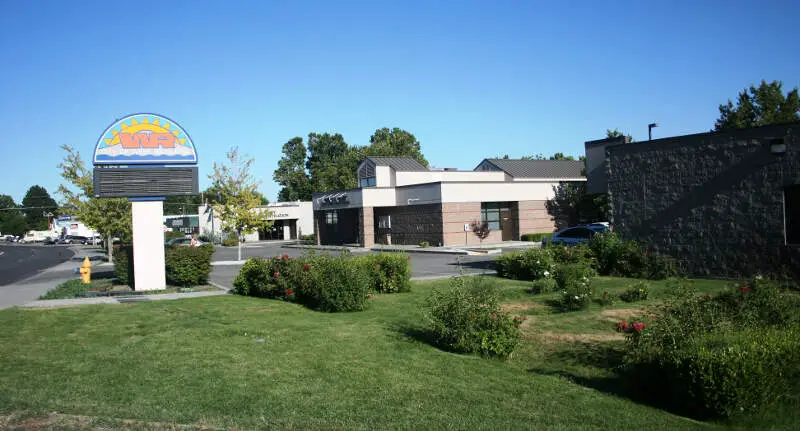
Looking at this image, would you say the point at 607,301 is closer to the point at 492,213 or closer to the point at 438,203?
the point at 438,203

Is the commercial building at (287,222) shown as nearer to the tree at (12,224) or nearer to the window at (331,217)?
the window at (331,217)

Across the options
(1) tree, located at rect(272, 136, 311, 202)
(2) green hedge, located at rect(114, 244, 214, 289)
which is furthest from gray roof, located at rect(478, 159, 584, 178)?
(1) tree, located at rect(272, 136, 311, 202)

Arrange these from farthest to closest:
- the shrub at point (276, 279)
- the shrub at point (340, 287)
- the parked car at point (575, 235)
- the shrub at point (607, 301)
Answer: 1. the parked car at point (575, 235)
2. the shrub at point (276, 279)
3. the shrub at point (340, 287)
4. the shrub at point (607, 301)

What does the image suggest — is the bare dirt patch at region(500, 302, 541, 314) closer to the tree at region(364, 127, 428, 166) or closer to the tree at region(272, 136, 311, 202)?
the tree at region(364, 127, 428, 166)

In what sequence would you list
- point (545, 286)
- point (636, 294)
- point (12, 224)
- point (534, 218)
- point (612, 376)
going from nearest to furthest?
point (612, 376) < point (636, 294) < point (545, 286) < point (534, 218) < point (12, 224)

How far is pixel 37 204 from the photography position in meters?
162

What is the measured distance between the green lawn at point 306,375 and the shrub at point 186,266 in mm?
8338

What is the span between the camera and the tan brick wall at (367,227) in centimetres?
4706

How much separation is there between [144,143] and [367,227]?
27.0 m

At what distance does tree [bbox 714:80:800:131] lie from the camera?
43.2 meters

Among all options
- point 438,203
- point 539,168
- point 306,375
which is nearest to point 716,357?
point 306,375

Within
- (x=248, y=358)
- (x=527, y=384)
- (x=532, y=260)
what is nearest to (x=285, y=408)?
(x=248, y=358)

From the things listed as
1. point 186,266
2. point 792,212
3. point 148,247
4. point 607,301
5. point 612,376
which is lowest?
point 612,376

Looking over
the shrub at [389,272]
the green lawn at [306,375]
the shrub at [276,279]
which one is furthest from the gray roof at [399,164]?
the green lawn at [306,375]
